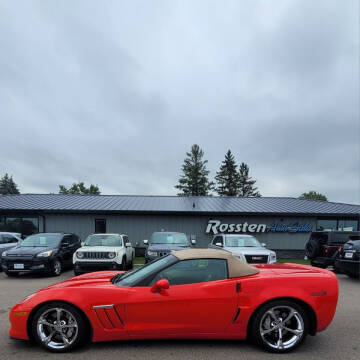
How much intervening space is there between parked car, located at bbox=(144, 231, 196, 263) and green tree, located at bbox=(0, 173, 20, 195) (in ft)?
252

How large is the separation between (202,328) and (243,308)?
0.58 meters

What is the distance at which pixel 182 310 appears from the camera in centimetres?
364

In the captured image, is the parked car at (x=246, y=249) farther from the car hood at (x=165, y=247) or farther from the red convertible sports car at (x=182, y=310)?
the red convertible sports car at (x=182, y=310)

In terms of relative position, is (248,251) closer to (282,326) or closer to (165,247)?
(165,247)

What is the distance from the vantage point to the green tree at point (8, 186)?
247 ft

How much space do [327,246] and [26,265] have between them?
10.6 metres

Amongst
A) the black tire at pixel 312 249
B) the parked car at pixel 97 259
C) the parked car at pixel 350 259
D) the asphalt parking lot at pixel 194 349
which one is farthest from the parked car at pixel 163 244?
the asphalt parking lot at pixel 194 349

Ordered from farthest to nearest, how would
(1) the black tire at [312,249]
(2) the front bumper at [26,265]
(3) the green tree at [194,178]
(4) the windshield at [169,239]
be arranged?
(3) the green tree at [194,178], (4) the windshield at [169,239], (1) the black tire at [312,249], (2) the front bumper at [26,265]

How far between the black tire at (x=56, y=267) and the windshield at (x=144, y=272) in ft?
21.7

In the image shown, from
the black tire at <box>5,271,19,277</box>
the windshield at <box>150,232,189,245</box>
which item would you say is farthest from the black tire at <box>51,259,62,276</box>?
the windshield at <box>150,232,189,245</box>

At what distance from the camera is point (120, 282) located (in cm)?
404

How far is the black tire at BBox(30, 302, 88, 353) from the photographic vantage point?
3.65m

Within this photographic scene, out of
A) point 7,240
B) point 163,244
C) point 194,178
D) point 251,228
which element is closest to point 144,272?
point 163,244

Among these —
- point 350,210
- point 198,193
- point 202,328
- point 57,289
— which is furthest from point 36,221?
point 198,193
